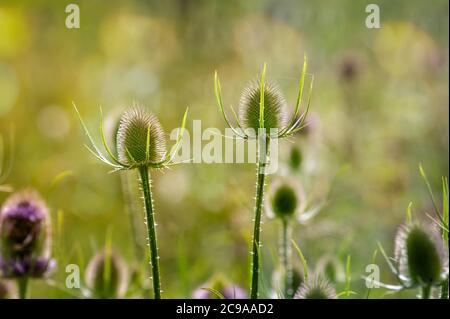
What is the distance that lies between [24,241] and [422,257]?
0.79m

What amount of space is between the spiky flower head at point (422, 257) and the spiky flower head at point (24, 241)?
72cm

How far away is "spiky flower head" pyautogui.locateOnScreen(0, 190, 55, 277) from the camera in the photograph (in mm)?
1356

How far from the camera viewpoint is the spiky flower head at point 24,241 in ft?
4.45

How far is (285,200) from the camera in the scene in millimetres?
1607

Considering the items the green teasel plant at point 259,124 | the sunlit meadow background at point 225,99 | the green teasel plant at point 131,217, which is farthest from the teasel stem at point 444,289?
the sunlit meadow background at point 225,99

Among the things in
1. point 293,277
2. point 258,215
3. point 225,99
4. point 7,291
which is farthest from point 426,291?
point 225,99

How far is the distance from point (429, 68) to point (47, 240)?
257 centimetres

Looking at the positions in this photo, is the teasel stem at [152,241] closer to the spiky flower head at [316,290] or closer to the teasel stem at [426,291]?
the spiky flower head at [316,290]

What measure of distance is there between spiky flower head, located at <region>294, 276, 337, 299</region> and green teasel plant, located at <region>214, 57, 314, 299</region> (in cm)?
9

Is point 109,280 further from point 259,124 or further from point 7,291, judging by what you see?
point 259,124

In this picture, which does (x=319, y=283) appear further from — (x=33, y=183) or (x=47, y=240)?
(x=33, y=183)

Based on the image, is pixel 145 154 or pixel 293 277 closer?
pixel 145 154

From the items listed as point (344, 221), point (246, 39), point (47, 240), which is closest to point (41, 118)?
point (246, 39)

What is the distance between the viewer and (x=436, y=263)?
3.54 ft
